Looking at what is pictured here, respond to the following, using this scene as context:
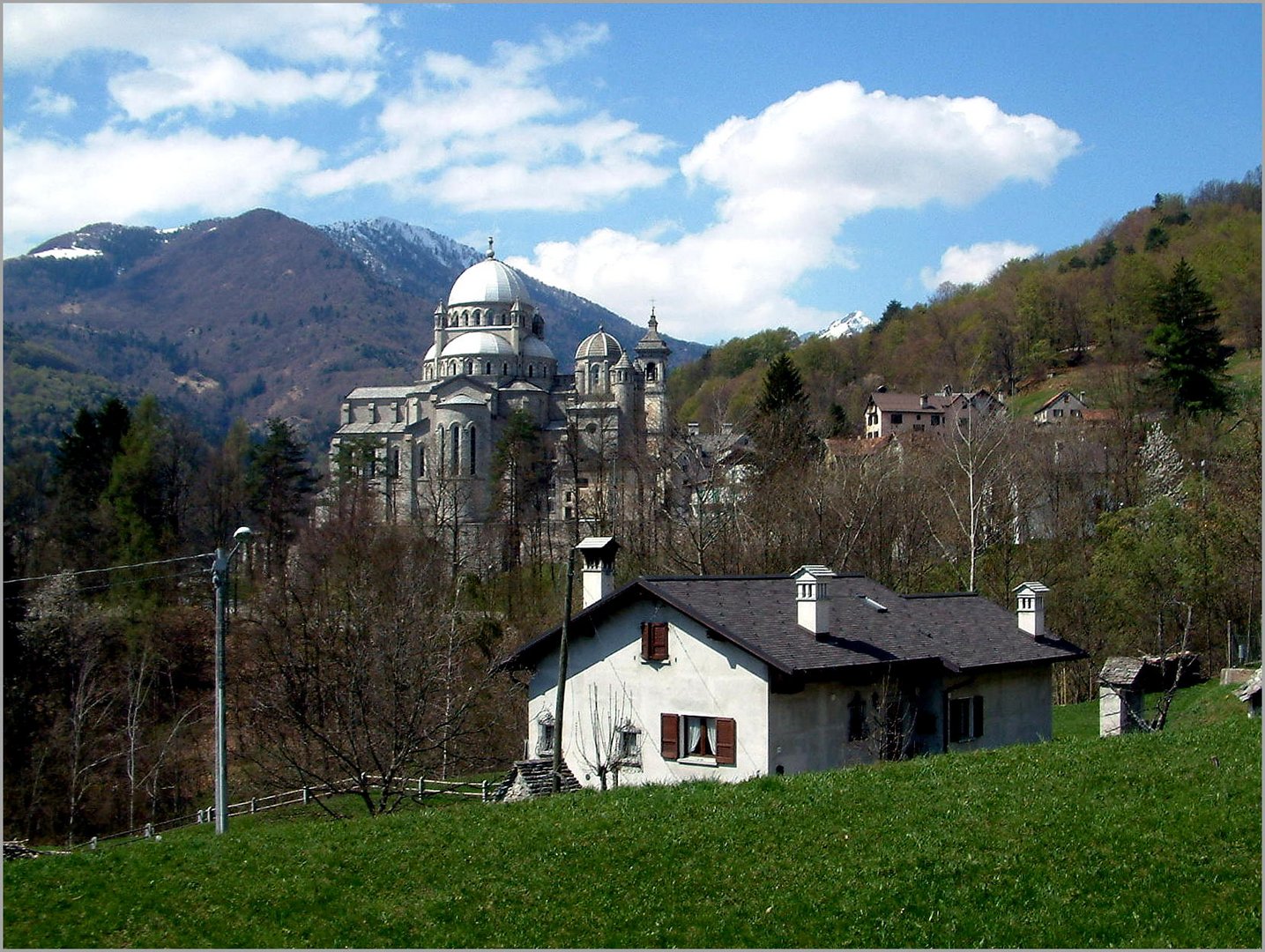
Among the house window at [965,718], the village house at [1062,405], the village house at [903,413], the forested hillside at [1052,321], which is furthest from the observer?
the forested hillside at [1052,321]

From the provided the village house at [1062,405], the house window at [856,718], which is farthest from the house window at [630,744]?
the village house at [1062,405]

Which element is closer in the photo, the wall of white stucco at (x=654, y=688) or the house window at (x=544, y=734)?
the wall of white stucco at (x=654, y=688)

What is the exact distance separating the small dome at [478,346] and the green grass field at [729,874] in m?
82.0

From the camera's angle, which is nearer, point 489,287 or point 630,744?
point 630,744

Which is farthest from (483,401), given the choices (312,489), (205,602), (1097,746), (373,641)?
(1097,746)

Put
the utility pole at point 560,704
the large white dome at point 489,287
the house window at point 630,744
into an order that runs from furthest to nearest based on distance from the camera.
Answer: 1. the large white dome at point 489,287
2. the house window at point 630,744
3. the utility pole at point 560,704

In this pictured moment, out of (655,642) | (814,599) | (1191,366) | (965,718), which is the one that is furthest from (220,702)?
(1191,366)

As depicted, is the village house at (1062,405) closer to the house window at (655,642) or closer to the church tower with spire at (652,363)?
the church tower with spire at (652,363)

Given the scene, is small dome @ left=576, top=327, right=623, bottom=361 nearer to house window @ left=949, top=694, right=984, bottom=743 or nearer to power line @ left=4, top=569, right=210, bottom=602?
power line @ left=4, top=569, right=210, bottom=602

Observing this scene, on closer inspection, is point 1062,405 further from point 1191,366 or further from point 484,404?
point 484,404

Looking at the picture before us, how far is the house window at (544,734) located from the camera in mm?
24141

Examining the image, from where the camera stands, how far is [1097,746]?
18.0 m

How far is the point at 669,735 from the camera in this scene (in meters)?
22.3

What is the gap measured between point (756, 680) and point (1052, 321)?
3892 inches
